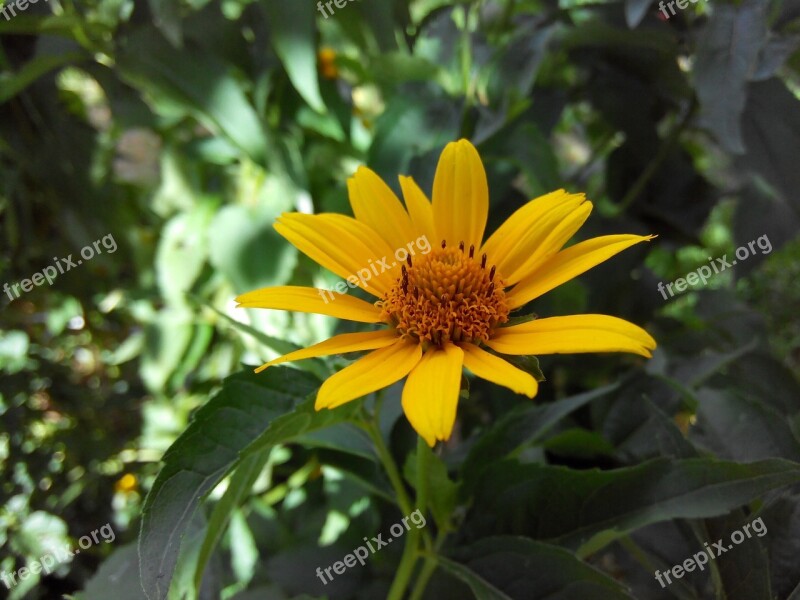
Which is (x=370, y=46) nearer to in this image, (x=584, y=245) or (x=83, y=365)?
(x=584, y=245)

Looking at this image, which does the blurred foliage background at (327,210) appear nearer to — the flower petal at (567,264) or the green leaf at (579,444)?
the green leaf at (579,444)

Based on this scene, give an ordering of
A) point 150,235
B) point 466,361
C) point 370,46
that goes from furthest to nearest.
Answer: point 150,235 → point 370,46 → point 466,361

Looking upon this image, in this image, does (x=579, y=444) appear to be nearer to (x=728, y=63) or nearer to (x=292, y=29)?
(x=728, y=63)

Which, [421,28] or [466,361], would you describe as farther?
[421,28]

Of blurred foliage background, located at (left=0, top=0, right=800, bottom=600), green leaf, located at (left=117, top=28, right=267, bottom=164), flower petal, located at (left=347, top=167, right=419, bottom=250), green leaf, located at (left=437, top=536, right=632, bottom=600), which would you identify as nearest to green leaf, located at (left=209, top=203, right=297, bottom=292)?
blurred foliage background, located at (left=0, top=0, right=800, bottom=600)

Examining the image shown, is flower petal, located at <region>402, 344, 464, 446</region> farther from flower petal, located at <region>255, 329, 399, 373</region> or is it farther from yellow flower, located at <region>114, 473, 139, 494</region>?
yellow flower, located at <region>114, 473, 139, 494</region>

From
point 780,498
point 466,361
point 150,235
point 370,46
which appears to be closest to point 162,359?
point 150,235
